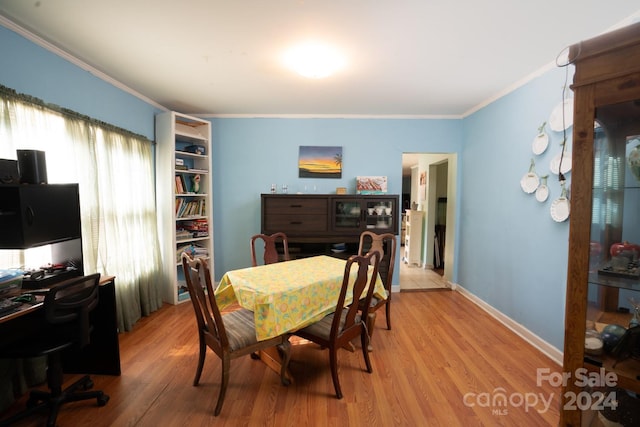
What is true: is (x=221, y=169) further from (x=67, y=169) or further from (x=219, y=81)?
(x=67, y=169)

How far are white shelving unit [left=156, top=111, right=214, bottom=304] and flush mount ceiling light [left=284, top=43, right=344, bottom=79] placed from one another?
1.78 meters

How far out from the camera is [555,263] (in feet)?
7.87

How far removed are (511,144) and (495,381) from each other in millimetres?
2354

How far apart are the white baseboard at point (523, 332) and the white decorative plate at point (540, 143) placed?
5.76 feet

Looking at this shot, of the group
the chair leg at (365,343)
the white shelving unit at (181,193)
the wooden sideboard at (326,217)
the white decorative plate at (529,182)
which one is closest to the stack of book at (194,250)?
the white shelving unit at (181,193)

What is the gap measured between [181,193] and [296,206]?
150 centimetres

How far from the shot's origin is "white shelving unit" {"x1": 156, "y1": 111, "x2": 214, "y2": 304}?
11.0 feet

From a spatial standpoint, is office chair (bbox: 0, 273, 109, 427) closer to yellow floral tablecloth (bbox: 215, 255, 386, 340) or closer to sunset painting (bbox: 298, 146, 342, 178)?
yellow floral tablecloth (bbox: 215, 255, 386, 340)

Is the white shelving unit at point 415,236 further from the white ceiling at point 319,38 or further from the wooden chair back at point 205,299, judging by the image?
the wooden chair back at point 205,299

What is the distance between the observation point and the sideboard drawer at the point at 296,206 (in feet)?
11.7

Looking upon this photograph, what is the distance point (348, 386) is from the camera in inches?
78.2

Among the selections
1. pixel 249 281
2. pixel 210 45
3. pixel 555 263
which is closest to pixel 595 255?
pixel 555 263

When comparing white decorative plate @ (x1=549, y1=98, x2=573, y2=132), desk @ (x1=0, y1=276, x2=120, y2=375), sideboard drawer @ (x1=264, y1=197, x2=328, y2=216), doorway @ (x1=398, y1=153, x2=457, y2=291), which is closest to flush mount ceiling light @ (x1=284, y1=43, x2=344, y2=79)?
sideboard drawer @ (x1=264, y1=197, x2=328, y2=216)

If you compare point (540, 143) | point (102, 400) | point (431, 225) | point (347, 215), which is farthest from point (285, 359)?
point (431, 225)
